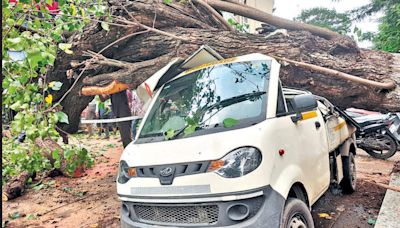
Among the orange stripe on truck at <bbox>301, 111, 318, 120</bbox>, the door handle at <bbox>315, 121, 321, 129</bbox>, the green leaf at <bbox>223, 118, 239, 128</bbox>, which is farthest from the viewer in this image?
the door handle at <bbox>315, 121, 321, 129</bbox>

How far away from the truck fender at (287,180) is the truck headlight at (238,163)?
26 cm

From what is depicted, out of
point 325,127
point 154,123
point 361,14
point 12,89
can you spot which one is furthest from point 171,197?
point 361,14

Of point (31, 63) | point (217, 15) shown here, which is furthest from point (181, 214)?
point (217, 15)

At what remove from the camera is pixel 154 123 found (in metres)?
3.74

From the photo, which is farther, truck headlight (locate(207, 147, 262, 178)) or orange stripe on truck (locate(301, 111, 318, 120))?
orange stripe on truck (locate(301, 111, 318, 120))

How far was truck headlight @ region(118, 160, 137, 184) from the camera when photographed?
3.12 metres

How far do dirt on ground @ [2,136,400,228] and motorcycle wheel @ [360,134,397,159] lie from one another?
0.25 meters

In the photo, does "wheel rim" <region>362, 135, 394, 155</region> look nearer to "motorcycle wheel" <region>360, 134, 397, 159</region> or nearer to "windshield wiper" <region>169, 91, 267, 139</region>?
"motorcycle wheel" <region>360, 134, 397, 159</region>

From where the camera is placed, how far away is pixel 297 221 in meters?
2.82

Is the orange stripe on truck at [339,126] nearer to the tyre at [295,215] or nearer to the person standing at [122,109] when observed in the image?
the tyre at [295,215]

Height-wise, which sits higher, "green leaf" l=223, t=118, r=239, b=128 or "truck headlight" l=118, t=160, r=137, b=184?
"green leaf" l=223, t=118, r=239, b=128

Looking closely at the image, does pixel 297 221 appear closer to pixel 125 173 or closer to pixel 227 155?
pixel 227 155

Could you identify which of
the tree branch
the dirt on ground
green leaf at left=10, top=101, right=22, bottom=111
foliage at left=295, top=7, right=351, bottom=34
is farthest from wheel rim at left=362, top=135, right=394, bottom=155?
green leaf at left=10, top=101, right=22, bottom=111

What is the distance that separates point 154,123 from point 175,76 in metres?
0.92
